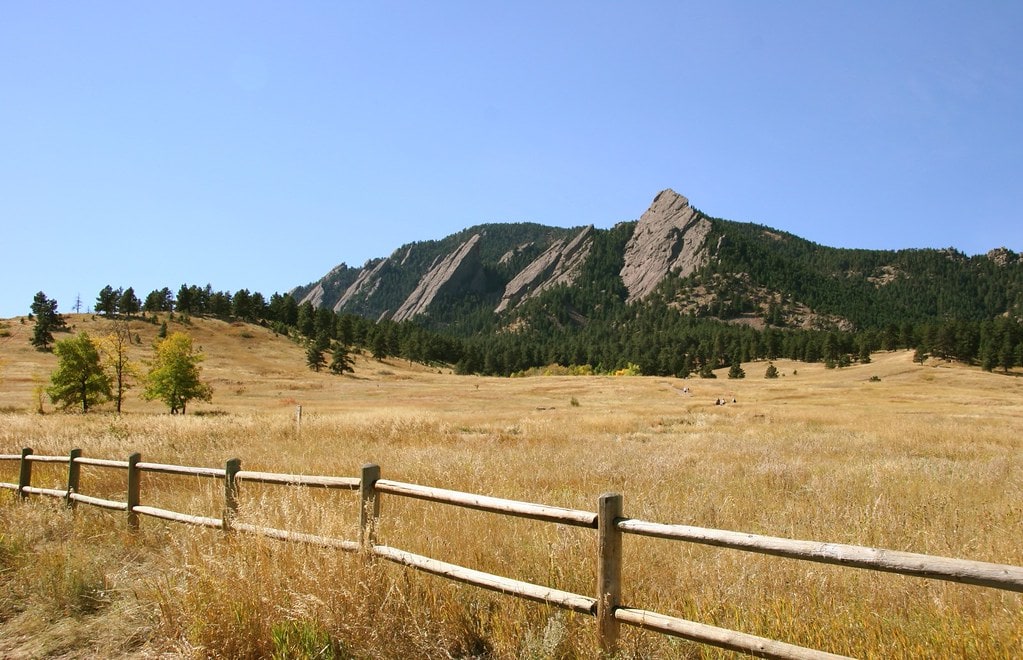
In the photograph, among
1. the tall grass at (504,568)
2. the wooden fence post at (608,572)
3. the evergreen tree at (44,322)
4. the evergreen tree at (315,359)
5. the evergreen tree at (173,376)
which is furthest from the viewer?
the evergreen tree at (315,359)

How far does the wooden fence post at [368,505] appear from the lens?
525 centimetres

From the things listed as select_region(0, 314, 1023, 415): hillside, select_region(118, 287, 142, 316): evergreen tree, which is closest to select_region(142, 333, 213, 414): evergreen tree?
select_region(0, 314, 1023, 415): hillside

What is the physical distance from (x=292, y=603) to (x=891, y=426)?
84.6 feet

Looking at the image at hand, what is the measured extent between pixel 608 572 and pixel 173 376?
42.5 m

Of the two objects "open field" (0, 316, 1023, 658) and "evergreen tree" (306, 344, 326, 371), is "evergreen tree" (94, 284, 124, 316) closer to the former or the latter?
"evergreen tree" (306, 344, 326, 371)

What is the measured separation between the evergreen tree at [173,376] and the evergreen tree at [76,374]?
3.07 meters

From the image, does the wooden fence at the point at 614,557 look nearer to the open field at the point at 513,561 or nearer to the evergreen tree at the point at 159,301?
the open field at the point at 513,561

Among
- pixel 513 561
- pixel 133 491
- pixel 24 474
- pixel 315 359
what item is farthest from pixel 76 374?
pixel 315 359

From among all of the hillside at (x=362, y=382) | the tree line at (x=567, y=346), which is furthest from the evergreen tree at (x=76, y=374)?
the tree line at (x=567, y=346)

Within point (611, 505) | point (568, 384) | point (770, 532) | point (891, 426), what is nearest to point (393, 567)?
Answer: point (611, 505)

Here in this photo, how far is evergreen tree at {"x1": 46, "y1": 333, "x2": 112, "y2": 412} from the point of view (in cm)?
3775

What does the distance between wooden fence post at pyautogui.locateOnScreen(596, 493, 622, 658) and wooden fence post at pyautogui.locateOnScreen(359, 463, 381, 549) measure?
2.19 m

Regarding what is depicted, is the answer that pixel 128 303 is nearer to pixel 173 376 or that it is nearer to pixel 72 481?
pixel 173 376

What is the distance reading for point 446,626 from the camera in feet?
15.2
